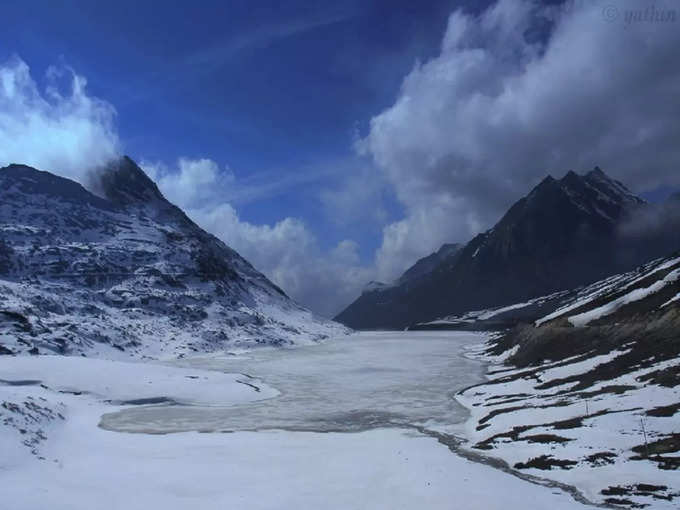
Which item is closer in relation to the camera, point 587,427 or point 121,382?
point 587,427

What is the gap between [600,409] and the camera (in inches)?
1516

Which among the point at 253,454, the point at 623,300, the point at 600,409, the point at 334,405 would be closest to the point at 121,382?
the point at 334,405

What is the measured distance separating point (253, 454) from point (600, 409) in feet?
85.3

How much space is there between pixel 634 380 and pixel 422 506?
3023 centimetres

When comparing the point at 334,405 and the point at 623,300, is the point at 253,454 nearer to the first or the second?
the point at 334,405

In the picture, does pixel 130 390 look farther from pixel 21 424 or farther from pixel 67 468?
pixel 67 468

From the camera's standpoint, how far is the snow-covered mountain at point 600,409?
25.7 m

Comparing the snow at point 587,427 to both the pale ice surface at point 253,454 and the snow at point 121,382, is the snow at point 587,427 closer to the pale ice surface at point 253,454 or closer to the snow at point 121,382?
the pale ice surface at point 253,454

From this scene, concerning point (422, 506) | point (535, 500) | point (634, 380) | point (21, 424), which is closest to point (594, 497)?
point (535, 500)

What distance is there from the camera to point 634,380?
44.4m

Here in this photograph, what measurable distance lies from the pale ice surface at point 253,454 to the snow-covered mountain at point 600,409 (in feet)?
9.69

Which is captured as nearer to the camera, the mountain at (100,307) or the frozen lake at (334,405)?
the frozen lake at (334,405)

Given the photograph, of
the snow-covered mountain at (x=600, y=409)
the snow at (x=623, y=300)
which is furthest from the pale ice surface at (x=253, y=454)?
the snow at (x=623, y=300)

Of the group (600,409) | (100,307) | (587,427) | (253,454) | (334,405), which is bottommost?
(253,454)
